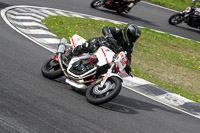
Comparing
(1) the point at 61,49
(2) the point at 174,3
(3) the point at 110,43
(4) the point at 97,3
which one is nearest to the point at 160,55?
(4) the point at 97,3

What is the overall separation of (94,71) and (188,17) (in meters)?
12.9

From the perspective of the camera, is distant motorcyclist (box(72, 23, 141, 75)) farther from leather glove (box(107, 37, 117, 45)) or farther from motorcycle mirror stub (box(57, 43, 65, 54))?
motorcycle mirror stub (box(57, 43, 65, 54))

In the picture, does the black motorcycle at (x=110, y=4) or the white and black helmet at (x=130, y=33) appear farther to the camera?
the black motorcycle at (x=110, y=4)

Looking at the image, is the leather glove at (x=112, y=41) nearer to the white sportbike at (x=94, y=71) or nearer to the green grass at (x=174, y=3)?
the white sportbike at (x=94, y=71)

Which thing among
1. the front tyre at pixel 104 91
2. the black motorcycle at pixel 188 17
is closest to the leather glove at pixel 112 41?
the front tyre at pixel 104 91

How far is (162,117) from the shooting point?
6.71 meters

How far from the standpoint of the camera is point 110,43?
21.2 ft

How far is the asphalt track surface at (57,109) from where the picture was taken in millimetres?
4707

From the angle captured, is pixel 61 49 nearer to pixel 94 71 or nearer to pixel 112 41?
pixel 94 71

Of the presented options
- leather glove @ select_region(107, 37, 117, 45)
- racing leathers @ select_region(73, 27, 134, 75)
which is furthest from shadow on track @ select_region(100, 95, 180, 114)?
leather glove @ select_region(107, 37, 117, 45)

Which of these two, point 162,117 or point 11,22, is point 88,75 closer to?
point 162,117

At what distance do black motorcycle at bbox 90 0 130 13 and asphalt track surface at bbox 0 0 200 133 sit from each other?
8.74m

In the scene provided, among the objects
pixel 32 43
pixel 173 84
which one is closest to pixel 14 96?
pixel 32 43

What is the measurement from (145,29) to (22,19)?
6.00m
